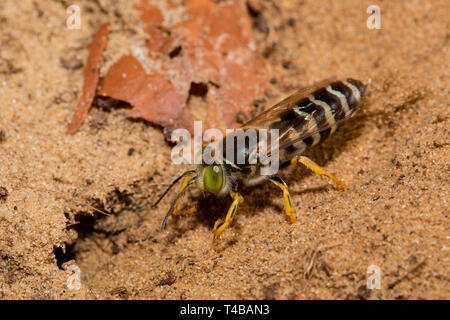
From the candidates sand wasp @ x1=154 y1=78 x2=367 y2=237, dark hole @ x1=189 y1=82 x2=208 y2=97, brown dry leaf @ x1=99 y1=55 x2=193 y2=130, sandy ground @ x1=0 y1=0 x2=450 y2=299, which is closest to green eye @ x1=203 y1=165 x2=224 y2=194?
sand wasp @ x1=154 y1=78 x2=367 y2=237

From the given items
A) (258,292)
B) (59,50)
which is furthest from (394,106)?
(59,50)

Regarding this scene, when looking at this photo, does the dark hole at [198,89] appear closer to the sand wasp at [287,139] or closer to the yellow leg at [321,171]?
the sand wasp at [287,139]

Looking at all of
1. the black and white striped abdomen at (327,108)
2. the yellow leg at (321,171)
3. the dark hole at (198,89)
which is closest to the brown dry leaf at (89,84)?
the dark hole at (198,89)

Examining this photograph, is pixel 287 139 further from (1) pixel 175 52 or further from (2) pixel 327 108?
(1) pixel 175 52

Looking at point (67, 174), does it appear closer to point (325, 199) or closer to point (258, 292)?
point (258, 292)

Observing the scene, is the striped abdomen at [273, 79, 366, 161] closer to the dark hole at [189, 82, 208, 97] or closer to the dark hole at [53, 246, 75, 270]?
the dark hole at [189, 82, 208, 97]

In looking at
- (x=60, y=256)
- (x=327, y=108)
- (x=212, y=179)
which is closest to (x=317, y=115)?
(x=327, y=108)
